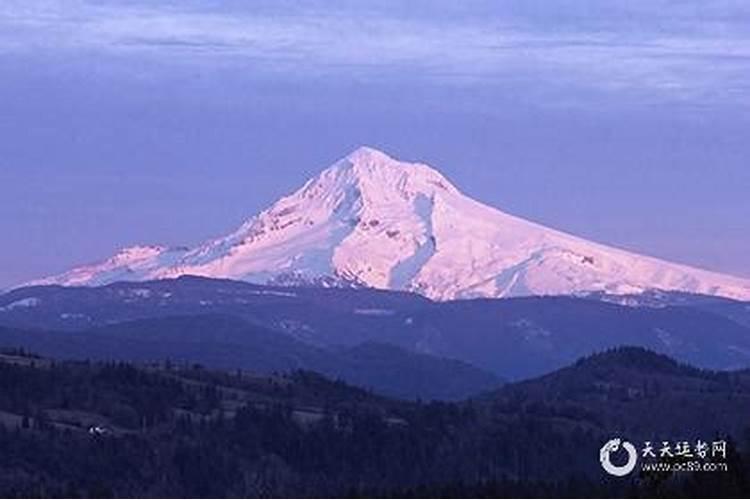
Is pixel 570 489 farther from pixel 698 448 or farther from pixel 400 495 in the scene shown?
pixel 698 448

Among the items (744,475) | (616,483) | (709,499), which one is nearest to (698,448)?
(709,499)

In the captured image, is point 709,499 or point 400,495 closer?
point 709,499

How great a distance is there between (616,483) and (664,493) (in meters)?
53.0

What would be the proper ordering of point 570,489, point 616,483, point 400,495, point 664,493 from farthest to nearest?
point 400,495, point 570,489, point 616,483, point 664,493

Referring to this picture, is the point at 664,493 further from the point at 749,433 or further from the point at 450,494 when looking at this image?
the point at 450,494

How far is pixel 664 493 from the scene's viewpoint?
9494 centimetres

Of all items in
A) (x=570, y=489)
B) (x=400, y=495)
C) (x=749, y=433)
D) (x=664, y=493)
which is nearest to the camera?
(x=664, y=493)

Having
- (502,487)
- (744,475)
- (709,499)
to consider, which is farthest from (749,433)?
(502,487)

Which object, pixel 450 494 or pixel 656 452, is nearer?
pixel 656 452

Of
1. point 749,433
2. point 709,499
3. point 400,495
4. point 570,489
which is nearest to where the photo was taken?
point 709,499

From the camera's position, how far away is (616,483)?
147625 millimetres

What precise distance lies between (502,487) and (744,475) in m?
98.2

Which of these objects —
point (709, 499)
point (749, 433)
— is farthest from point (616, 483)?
point (709, 499)

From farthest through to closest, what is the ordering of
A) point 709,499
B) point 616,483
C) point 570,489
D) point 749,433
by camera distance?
point 570,489 < point 616,483 < point 749,433 < point 709,499
